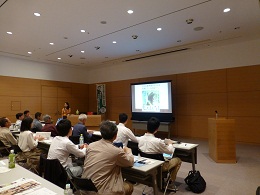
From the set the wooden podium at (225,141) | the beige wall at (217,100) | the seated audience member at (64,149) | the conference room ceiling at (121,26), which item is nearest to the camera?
the seated audience member at (64,149)

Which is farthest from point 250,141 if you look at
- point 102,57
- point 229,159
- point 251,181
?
point 102,57

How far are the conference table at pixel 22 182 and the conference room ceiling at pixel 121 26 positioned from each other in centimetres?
354

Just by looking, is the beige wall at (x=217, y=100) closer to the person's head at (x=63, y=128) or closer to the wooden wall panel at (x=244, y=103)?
the wooden wall panel at (x=244, y=103)

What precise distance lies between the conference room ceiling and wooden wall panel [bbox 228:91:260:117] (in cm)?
196

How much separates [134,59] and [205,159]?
19.7 feet

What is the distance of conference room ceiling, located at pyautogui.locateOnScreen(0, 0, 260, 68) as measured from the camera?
429cm

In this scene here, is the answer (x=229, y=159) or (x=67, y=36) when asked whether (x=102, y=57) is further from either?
(x=229, y=159)

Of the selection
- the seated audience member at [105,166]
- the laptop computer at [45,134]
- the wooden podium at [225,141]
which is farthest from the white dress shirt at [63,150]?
the wooden podium at [225,141]

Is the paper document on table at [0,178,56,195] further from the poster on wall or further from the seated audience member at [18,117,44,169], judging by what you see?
the poster on wall

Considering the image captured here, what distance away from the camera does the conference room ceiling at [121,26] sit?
429 centimetres

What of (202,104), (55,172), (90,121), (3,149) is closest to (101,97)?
(90,121)

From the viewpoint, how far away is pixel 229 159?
4793 millimetres

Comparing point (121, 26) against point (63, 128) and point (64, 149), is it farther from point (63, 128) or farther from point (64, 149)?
point (64, 149)

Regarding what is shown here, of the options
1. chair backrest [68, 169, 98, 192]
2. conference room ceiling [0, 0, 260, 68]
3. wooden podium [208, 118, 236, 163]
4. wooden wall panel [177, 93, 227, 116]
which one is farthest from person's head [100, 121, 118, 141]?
wooden wall panel [177, 93, 227, 116]
